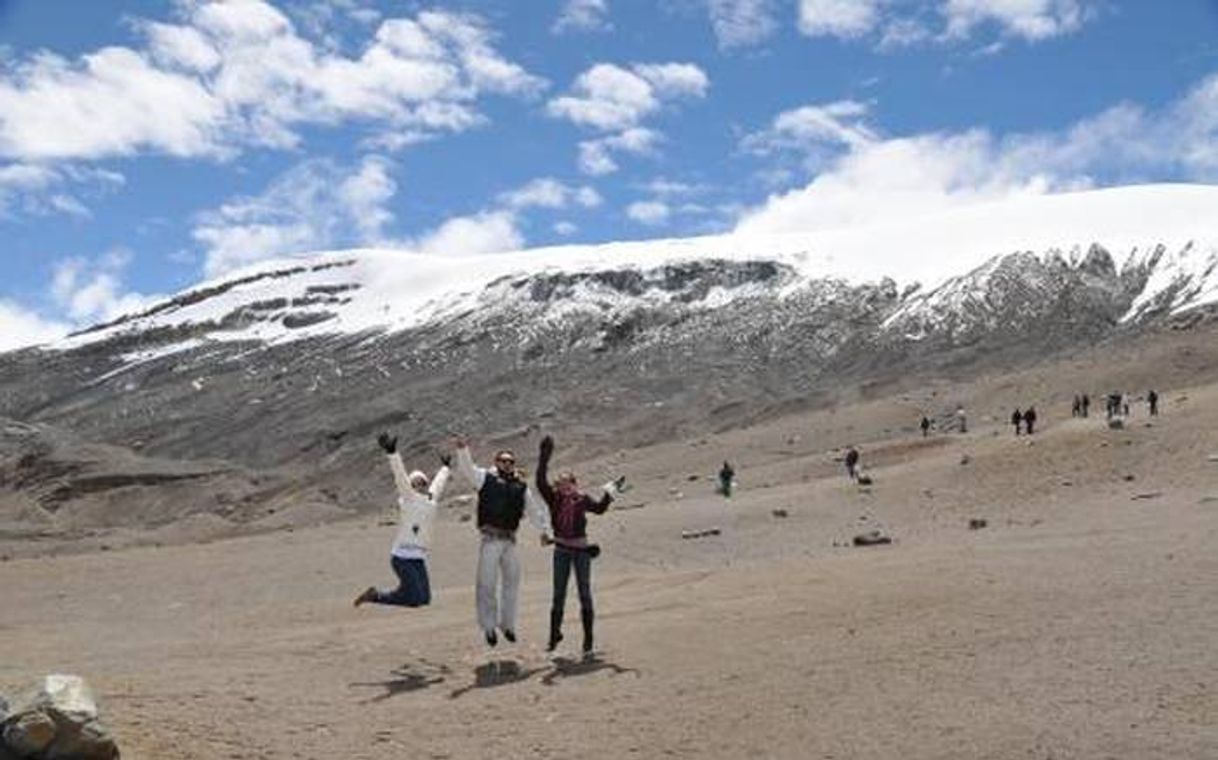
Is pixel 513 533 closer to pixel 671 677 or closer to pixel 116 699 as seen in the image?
pixel 671 677

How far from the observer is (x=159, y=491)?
68.7m

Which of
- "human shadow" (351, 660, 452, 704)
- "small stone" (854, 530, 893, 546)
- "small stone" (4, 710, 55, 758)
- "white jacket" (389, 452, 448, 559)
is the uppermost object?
"white jacket" (389, 452, 448, 559)

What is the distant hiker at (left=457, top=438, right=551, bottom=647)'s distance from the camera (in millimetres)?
12500

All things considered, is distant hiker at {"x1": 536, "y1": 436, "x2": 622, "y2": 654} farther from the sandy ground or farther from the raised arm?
the sandy ground

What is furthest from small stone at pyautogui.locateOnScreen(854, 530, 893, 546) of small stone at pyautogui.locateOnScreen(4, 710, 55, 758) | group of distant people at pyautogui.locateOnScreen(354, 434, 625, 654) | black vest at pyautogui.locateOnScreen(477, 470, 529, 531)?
small stone at pyautogui.locateOnScreen(4, 710, 55, 758)

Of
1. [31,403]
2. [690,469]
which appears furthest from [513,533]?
[31,403]

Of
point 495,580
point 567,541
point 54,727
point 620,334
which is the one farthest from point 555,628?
point 620,334

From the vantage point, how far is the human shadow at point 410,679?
37.4 ft

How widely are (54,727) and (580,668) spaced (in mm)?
4709

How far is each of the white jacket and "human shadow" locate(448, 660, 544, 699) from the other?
1.45m

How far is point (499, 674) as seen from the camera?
1189cm

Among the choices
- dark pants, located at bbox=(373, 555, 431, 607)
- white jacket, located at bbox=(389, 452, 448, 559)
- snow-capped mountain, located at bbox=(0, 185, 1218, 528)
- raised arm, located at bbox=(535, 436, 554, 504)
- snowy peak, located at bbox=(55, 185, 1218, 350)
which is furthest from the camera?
snowy peak, located at bbox=(55, 185, 1218, 350)

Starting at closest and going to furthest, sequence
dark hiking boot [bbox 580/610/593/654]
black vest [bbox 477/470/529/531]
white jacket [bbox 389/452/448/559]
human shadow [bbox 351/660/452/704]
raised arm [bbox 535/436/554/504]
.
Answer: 1. human shadow [bbox 351/660/452/704]
2. dark hiking boot [bbox 580/610/593/654]
3. black vest [bbox 477/470/529/531]
4. raised arm [bbox 535/436/554/504]
5. white jacket [bbox 389/452/448/559]

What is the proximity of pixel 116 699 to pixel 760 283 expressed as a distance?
115401mm
